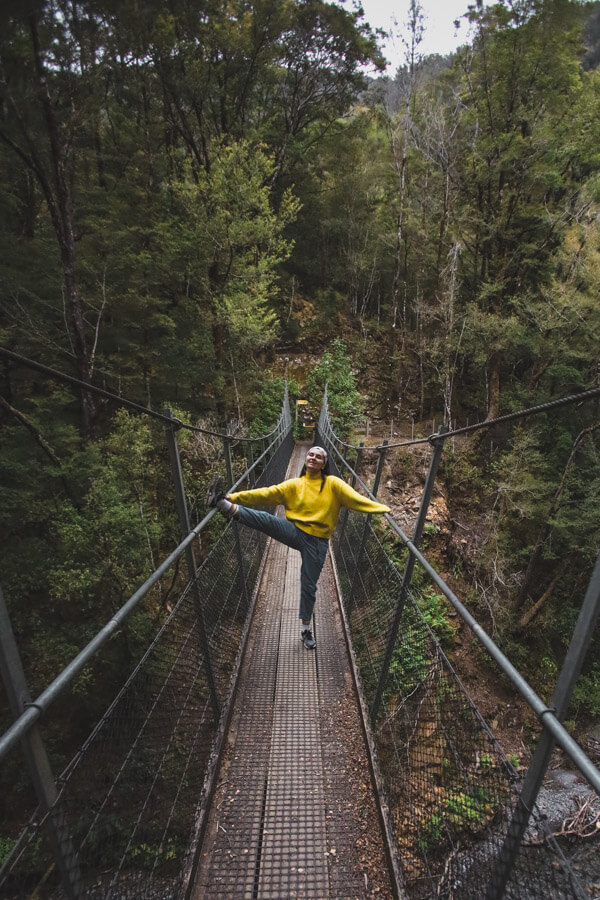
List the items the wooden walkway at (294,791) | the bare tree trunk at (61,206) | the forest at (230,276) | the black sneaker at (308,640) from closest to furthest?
the wooden walkway at (294,791), the black sneaker at (308,640), the bare tree trunk at (61,206), the forest at (230,276)

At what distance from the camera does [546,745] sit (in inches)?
31.4

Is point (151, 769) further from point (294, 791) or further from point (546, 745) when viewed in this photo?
point (546, 745)

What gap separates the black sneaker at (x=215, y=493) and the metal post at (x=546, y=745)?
152 cm

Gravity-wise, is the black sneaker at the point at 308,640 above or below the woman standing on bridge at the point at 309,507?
below

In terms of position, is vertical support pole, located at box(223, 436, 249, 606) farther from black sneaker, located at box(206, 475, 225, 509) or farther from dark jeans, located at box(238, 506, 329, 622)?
black sneaker, located at box(206, 475, 225, 509)

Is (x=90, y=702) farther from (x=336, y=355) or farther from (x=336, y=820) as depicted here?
(x=336, y=355)

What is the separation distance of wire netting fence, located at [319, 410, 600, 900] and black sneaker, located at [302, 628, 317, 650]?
276mm

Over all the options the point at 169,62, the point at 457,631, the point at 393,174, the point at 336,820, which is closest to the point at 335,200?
the point at 393,174

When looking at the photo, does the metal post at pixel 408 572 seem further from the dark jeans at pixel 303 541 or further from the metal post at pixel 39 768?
the metal post at pixel 39 768

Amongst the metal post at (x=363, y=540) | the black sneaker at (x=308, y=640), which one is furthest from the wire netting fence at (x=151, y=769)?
the metal post at (x=363, y=540)

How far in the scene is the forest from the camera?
6734mm

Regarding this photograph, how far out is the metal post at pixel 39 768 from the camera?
0.66 meters

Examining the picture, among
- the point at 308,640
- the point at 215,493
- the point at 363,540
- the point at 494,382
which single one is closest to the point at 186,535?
the point at 215,493

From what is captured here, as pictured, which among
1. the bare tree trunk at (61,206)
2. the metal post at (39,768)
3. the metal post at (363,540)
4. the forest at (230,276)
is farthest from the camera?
the forest at (230,276)
